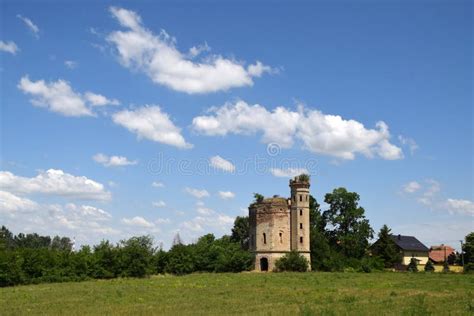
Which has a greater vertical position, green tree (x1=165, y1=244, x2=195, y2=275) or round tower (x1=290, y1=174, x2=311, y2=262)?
round tower (x1=290, y1=174, x2=311, y2=262)

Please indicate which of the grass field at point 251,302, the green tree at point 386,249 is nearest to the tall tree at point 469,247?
the green tree at point 386,249

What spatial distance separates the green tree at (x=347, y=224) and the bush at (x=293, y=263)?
38.5ft

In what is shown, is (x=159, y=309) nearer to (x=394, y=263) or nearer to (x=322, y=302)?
(x=322, y=302)

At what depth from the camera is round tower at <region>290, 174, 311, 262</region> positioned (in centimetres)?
5788

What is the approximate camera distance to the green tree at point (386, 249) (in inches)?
2613

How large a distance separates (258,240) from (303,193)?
749 centimetres

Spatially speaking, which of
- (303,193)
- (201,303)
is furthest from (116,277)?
(201,303)

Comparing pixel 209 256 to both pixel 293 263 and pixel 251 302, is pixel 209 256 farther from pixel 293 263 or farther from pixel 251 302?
pixel 251 302

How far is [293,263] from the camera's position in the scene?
181ft

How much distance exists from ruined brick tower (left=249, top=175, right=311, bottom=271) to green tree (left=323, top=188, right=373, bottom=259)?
31.1ft

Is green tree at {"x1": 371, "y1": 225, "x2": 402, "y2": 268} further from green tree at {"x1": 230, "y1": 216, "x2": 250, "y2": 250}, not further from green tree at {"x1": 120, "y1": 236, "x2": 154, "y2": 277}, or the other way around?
green tree at {"x1": 120, "y1": 236, "x2": 154, "y2": 277}

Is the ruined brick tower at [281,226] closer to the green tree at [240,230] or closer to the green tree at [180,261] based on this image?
the green tree at [180,261]

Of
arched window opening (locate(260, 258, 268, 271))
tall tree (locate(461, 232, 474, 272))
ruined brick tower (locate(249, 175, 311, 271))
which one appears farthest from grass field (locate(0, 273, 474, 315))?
tall tree (locate(461, 232, 474, 272))

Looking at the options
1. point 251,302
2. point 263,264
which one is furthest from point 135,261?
point 251,302
